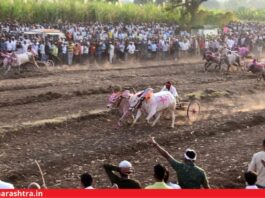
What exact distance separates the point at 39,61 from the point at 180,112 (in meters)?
13.5

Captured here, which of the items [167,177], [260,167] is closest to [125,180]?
[167,177]

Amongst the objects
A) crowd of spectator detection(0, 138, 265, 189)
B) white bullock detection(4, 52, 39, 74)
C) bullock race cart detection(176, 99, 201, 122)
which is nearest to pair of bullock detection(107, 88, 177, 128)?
bullock race cart detection(176, 99, 201, 122)

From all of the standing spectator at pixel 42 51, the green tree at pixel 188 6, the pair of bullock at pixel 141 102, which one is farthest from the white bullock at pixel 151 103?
the green tree at pixel 188 6

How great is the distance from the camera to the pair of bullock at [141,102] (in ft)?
58.0

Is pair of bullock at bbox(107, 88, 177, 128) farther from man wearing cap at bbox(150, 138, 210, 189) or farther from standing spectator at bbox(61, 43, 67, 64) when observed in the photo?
standing spectator at bbox(61, 43, 67, 64)

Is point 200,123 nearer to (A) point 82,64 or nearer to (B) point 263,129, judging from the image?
(B) point 263,129

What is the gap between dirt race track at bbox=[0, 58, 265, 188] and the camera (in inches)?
536

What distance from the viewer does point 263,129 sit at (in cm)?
1895

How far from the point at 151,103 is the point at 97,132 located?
198 centimetres

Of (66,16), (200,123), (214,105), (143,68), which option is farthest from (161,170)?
(66,16)

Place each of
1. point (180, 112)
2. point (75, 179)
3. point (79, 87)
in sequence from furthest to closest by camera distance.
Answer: point (79, 87), point (180, 112), point (75, 179)

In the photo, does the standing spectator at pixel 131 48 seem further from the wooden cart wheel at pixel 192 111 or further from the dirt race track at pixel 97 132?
the wooden cart wheel at pixel 192 111

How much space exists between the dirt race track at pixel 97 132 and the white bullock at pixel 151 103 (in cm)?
54

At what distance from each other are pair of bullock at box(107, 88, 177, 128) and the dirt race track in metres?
0.54
